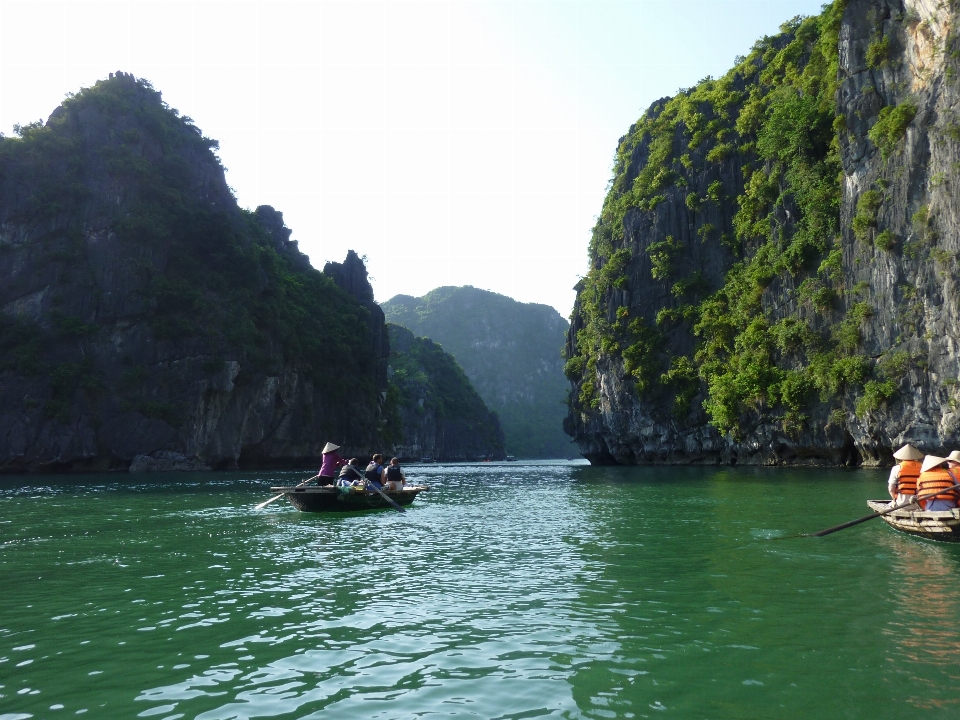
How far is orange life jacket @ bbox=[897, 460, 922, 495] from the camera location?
14.1 m

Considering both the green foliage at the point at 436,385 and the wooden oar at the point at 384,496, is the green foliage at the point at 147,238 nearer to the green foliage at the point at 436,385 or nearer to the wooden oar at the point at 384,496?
the wooden oar at the point at 384,496

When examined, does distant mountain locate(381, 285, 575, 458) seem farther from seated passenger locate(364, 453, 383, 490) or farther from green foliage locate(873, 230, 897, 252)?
seated passenger locate(364, 453, 383, 490)

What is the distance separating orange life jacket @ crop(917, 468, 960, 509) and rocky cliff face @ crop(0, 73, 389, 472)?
52.4m

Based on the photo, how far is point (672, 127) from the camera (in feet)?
194

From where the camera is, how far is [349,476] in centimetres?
2181

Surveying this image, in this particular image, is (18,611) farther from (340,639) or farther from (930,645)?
(930,645)

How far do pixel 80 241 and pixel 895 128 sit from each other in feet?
189

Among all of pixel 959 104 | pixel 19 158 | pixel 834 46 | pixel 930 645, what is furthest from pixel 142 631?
pixel 19 158

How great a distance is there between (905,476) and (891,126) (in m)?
28.4

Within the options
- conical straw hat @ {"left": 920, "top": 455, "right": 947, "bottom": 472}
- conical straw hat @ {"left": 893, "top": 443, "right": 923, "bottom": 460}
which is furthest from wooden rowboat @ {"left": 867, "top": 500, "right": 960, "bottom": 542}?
conical straw hat @ {"left": 893, "top": 443, "right": 923, "bottom": 460}

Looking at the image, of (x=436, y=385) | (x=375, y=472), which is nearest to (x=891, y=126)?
(x=375, y=472)

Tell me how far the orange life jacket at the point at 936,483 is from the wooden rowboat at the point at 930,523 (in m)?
0.33

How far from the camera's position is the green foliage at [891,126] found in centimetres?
3472

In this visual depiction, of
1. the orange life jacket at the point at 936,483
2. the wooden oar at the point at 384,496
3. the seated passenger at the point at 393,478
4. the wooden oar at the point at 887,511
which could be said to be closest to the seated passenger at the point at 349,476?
the wooden oar at the point at 384,496
